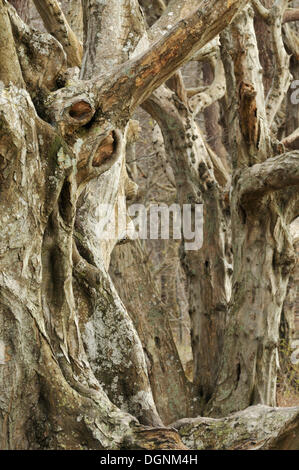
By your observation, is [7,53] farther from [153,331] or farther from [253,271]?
[153,331]

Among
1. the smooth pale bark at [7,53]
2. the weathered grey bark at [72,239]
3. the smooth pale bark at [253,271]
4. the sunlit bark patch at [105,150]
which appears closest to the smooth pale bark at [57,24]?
the weathered grey bark at [72,239]

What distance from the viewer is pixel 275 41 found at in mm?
7004

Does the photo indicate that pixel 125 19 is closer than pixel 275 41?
Yes

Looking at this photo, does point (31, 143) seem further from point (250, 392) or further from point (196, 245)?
point (196, 245)

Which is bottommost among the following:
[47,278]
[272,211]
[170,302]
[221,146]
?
[170,302]

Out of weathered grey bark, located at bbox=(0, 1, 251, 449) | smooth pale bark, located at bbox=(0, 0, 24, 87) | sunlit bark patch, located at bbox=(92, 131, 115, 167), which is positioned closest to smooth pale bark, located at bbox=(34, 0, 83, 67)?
weathered grey bark, located at bbox=(0, 1, 251, 449)

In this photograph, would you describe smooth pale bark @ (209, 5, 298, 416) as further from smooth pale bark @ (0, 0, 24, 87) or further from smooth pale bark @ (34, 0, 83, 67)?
smooth pale bark @ (0, 0, 24, 87)

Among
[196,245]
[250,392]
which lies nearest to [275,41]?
[196,245]

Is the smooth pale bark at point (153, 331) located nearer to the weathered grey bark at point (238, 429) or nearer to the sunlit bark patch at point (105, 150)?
the weathered grey bark at point (238, 429)

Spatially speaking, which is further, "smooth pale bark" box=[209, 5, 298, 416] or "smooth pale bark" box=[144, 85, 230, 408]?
"smooth pale bark" box=[144, 85, 230, 408]

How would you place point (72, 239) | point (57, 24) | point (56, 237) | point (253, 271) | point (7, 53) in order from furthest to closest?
point (57, 24)
point (253, 271)
point (72, 239)
point (56, 237)
point (7, 53)

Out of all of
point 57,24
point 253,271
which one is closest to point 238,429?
point 253,271

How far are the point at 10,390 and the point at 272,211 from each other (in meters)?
2.52

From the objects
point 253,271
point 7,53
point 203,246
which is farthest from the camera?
point 203,246
